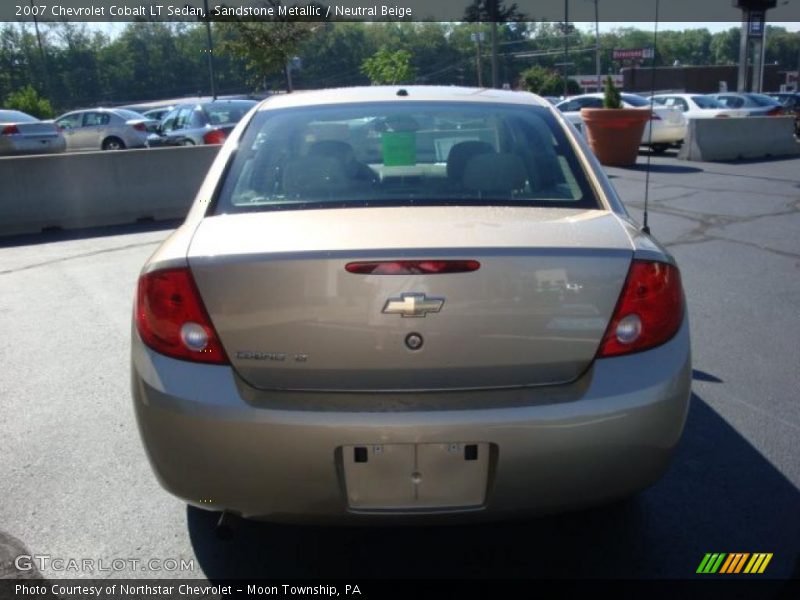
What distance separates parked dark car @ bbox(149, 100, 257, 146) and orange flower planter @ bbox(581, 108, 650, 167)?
7027mm

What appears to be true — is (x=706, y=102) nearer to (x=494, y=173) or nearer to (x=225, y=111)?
(x=225, y=111)

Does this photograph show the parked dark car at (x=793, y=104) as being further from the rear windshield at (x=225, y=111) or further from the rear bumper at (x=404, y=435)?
the rear bumper at (x=404, y=435)

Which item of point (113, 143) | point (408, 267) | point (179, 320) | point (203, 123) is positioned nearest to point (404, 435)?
point (408, 267)

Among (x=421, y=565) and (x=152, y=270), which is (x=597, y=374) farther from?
(x=152, y=270)

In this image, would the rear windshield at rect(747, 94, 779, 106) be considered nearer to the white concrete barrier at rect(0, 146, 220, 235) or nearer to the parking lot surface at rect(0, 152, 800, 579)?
the white concrete barrier at rect(0, 146, 220, 235)

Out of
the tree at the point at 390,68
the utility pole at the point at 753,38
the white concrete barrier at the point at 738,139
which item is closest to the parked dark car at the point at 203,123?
the white concrete barrier at the point at 738,139

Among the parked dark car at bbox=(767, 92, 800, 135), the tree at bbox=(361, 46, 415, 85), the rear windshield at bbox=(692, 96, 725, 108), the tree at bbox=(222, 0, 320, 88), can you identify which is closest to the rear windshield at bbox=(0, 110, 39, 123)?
the tree at bbox=(222, 0, 320, 88)

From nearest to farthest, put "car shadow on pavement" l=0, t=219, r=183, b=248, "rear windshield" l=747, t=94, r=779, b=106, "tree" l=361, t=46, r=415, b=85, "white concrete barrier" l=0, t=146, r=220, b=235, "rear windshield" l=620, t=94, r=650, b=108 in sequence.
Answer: "car shadow on pavement" l=0, t=219, r=183, b=248 < "white concrete barrier" l=0, t=146, r=220, b=235 < "rear windshield" l=620, t=94, r=650, b=108 < "rear windshield" l=747, t=94, r=779, b=106 < "tree" l=361, t=46, r=415, b=85

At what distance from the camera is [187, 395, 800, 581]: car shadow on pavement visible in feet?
9.22

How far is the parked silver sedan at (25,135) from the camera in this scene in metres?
19.8

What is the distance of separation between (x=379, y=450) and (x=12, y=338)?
4371mm

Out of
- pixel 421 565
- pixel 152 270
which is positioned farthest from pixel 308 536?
pixel 152 270

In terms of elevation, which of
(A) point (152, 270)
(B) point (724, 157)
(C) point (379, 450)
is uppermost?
(A) point (152, 270)

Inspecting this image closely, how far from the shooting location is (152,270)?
8.20ft
